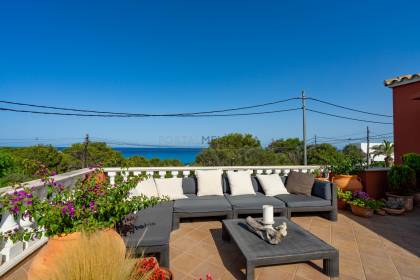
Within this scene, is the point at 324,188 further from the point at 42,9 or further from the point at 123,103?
the point at 123,103

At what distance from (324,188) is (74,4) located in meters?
8.01

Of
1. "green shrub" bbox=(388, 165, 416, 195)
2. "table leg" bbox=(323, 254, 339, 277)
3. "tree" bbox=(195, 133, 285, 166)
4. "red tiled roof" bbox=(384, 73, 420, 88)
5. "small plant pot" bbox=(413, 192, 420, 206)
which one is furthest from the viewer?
"tree" bbox=(195, 133, 285, 166)

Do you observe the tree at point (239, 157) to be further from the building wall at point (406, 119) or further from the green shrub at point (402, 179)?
the green shrub at point (402, 179)

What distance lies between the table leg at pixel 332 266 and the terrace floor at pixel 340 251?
0.23ft

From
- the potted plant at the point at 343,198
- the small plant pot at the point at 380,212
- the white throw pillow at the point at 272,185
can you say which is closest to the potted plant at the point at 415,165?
the small plant pot at the point at 380,212

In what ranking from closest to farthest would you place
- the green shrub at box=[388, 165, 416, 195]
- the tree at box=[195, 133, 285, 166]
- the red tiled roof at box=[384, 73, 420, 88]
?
the green shrub at box=[388, 165, 416, 195], the red tiled roof at box=[384, 73, 420, 88], the tree at box=[195, 133, 285, 166]

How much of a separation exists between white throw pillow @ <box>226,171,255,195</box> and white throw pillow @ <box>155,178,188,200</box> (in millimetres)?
875

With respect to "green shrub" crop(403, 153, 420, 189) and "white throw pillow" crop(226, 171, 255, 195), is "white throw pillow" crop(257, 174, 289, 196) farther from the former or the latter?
"green shrub" crop(403, 153, 420, 189)

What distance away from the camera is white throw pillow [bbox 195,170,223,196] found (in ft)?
12.9

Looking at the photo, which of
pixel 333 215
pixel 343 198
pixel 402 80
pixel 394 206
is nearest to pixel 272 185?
pixel 333 215

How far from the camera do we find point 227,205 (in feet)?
11.2

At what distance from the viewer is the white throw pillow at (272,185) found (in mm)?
4027

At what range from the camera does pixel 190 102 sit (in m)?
16.8

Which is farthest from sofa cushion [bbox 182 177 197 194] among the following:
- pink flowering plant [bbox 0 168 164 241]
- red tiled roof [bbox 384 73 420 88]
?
red tiled roof [bbox 384 73 420 88]
